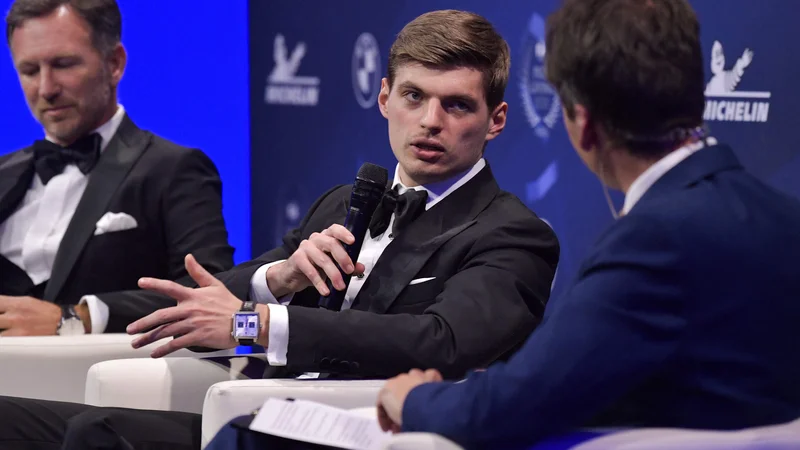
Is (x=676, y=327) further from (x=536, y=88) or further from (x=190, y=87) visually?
(x=190, y=87)

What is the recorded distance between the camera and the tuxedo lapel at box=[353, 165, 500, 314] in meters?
2.50

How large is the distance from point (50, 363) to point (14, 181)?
0.83m

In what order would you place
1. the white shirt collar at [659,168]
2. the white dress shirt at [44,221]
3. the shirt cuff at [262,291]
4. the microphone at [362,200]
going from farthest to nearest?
the white dress shirt at [44,221] < the shirt cuff at [262,291] < the microphone at [362,200] < the white shirt collar at [659,168]

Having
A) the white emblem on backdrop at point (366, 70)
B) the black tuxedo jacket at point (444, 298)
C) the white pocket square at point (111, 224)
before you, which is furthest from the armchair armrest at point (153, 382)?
the white emblem on backdrop at point (366, 70)

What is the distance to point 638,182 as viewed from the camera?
1.69 m

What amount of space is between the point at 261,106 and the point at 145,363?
10.1 ft

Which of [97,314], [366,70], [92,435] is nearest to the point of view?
[92,435]

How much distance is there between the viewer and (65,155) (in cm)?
335

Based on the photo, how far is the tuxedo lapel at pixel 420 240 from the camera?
2.50 meters

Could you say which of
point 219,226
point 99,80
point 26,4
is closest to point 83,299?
point 219,226

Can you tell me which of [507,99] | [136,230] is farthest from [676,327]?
[507,99]

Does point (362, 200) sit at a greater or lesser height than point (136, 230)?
greater

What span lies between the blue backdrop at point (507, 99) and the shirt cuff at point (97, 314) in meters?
1.67

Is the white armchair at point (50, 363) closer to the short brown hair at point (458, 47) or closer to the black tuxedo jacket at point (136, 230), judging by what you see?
the black tuxedo jacket at point (136, 230)
